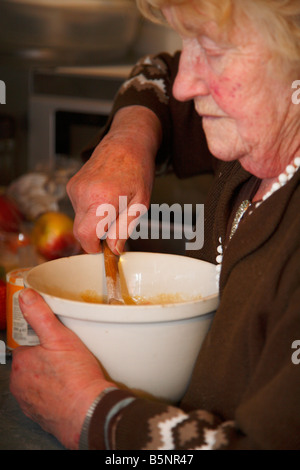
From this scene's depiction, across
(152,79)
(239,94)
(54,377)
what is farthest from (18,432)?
(152,79)

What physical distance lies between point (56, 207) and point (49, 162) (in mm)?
296

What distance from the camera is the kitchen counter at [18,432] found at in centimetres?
A: 75

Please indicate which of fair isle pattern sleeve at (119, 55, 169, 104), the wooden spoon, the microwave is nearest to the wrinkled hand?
the wooden spoon

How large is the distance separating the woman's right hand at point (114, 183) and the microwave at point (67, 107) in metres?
0.77

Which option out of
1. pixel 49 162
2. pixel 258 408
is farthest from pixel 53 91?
pixel 258 408

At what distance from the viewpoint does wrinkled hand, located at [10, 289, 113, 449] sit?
729mm

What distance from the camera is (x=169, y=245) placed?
148 cm

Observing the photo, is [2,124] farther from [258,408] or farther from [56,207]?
[258,408]

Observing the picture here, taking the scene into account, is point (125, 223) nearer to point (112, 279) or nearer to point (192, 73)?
point (112, 279)

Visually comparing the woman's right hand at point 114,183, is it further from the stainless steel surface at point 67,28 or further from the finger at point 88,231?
the stainless steel surface at point 67,28

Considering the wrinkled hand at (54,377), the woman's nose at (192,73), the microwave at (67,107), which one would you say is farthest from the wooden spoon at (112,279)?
the microwave at (67,107)

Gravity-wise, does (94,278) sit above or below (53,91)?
below

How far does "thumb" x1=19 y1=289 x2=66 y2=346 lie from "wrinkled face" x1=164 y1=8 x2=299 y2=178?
310 millimetres

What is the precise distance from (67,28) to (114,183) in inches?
39.3
